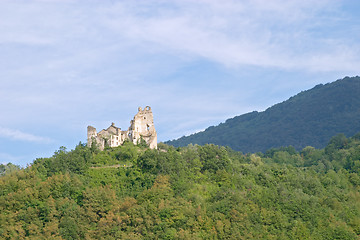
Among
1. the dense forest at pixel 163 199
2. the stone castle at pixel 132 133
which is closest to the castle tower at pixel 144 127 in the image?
the stone castle at pixel 132 133

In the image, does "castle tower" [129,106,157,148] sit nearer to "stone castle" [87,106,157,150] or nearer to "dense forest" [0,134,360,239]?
"stone castle" [87,106,157,150]

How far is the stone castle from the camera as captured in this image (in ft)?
270

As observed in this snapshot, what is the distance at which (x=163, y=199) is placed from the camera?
72.4 meters

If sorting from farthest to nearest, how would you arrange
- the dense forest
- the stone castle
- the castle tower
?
the castle tower < the stone castle < the dense forest

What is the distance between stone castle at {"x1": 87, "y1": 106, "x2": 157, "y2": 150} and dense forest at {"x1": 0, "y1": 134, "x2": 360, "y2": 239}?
1515 millimetres

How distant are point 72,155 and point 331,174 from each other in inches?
1591

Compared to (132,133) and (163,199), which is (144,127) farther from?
(163,199)

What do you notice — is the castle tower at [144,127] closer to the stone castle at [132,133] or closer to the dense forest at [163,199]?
the stone castle at [132,133]

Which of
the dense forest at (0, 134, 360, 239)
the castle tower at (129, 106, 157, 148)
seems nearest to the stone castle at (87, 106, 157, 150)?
the castle tower at (129, 106, 157, 148)

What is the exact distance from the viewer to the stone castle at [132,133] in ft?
270

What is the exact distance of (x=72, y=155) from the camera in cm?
7831

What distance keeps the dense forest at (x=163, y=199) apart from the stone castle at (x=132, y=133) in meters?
1.52

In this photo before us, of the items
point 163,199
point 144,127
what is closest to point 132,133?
point 144,127

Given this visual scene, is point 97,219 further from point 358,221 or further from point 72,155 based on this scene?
point 358,221
